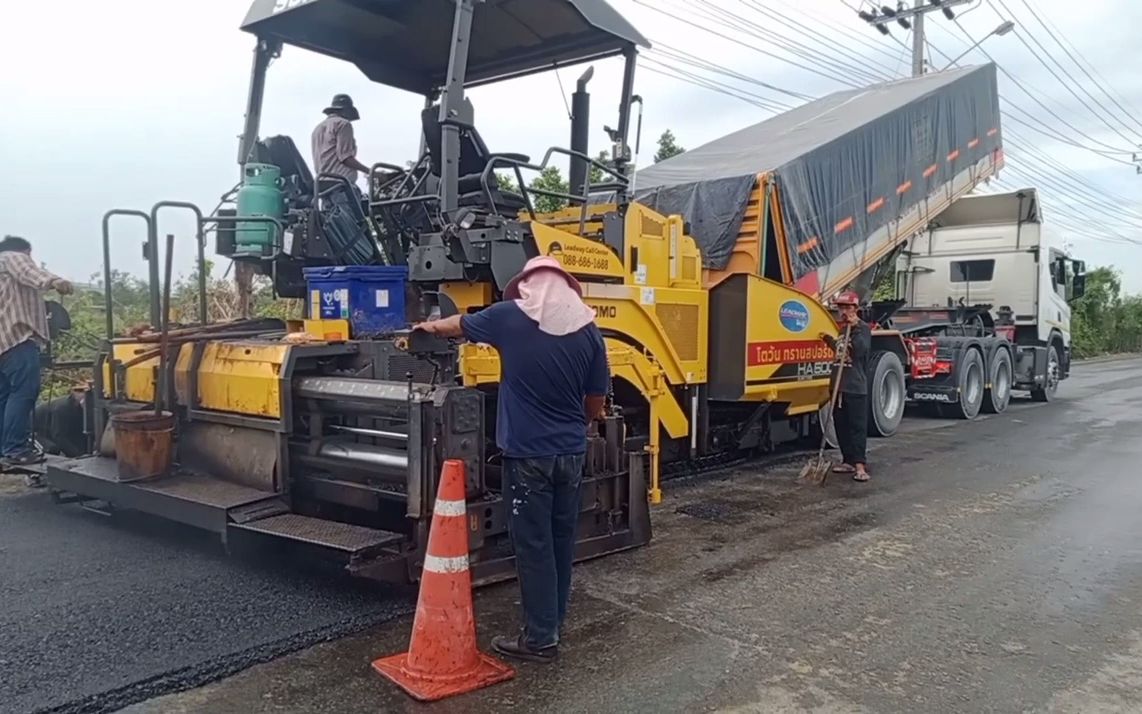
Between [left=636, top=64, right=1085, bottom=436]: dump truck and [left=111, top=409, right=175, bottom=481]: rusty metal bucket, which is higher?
[left=636, top=64, right=1085, bottom=436]: dump truck

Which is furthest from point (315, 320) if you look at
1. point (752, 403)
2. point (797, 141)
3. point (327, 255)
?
point (797, 141)

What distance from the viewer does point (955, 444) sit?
32.8 ft

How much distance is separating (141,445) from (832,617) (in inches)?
151

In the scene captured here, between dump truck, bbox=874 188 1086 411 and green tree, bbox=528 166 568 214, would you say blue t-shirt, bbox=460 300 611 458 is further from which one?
dump truck, bbox=874 188 1086 411

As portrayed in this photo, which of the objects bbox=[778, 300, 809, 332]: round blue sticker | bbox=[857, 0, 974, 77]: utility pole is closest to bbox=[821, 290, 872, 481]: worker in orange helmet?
bbox=[778, 300, 809, 332]: round blue sticker

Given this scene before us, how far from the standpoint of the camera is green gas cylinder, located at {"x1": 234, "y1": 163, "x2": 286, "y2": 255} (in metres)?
5.84

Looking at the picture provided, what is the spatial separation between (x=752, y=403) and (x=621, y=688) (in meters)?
4.86

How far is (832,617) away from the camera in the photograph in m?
4.29

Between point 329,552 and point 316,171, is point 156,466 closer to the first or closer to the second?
point 329,552

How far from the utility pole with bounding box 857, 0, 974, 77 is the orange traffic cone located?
874 inches

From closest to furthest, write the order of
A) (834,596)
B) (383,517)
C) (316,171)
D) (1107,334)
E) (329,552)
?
1. (329,552)
2. (834,596)
3. (383,517)
4. (316,171)
5. (1107,334)

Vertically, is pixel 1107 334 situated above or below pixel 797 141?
below

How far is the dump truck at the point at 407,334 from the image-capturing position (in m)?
4.58

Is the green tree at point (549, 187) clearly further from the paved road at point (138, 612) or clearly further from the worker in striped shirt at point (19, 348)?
the worker in striped shirt at point (19, 348)
